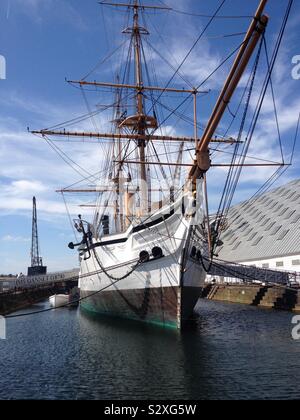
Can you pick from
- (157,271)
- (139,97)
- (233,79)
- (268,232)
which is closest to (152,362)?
(157,271)

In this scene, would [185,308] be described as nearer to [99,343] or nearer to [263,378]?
[99,343]

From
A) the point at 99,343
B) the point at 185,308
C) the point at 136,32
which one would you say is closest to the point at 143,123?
the point at 136,32

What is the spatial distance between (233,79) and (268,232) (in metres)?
38.8

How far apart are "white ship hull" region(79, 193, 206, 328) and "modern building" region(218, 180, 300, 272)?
19.4m

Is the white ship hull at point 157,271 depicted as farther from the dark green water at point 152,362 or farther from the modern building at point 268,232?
the modern building at point 268,232

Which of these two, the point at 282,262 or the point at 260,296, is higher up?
the point at 282,262

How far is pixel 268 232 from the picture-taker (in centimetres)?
5303

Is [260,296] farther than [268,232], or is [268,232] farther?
[268,232]

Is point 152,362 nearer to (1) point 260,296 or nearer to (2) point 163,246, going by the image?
(2) point 163,246

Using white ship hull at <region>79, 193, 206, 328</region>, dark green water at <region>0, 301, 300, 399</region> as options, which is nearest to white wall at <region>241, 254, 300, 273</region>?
dark green water at <region>0, 301, 300, 399</region>

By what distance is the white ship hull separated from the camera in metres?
23.6

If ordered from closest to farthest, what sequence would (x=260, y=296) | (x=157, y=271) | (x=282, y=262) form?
(x=157, y=271) → (x=260, y=296) → (x=282, y=262)

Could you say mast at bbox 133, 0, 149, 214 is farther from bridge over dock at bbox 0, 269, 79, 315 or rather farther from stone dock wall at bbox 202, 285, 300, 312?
bridge over dock at bbox 0, 269, 79, 315
